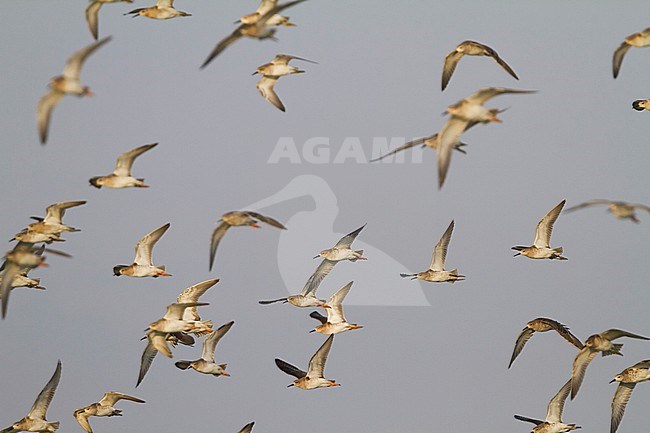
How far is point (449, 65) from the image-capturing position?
2369 cm

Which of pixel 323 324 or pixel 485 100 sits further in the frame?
pixel 323 324

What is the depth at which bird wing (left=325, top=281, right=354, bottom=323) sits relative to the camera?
24766 millimetres

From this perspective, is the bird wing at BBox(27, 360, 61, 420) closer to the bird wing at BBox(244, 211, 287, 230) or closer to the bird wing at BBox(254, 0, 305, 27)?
the bird wing at BBox(244, 211, 287, 230)

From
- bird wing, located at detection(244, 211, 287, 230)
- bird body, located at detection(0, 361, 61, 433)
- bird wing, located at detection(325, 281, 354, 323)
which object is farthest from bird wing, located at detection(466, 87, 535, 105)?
bird body, located at detection(0, 361, 61, 433)

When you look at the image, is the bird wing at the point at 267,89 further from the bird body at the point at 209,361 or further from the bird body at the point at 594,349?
the bird body at the point at 594,349

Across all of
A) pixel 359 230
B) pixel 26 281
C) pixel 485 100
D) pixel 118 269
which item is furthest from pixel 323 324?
pixel 485 100

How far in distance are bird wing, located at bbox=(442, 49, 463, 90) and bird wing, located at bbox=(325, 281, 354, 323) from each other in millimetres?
4001

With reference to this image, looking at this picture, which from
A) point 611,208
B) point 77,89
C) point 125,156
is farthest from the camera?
point 125,156

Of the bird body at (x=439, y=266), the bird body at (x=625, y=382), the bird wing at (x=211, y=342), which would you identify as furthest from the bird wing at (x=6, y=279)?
the bird body at (x=625, y=382)

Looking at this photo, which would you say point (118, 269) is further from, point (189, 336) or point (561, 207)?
point (561, 207)

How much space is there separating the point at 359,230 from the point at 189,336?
11.6 feet

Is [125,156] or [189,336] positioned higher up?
[125,156]

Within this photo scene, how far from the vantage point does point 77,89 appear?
18.7 m

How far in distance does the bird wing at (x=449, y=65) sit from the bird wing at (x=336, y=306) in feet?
13.1
